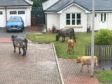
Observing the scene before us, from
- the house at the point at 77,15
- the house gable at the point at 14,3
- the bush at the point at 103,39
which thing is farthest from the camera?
the house gable at the point at 14,3

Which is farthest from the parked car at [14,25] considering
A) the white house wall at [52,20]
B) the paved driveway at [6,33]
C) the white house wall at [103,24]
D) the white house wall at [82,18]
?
the white house wall at [103,24]

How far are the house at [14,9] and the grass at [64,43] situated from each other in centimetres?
641

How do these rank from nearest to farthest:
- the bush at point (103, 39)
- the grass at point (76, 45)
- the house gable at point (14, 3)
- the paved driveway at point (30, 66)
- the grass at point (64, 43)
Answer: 1. the paved driveway at point (30, 66)
2. the grass at point (76, 45)
3. the bush at point (103, 39)
4. the grass at point (64, 43)
5. the house gable at point (14, 3)

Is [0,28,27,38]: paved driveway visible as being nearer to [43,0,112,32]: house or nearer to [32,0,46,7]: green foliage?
[43,0,112,32]: house

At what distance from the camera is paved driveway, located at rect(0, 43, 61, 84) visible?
2570 centimetres

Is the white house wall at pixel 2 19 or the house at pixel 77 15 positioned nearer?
the house at pixel 77 15

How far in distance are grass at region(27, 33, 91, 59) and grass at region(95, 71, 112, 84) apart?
5502 millimetres

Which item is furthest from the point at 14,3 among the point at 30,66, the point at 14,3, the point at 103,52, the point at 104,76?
the point at 104,76

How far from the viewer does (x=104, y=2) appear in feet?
162

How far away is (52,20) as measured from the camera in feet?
158

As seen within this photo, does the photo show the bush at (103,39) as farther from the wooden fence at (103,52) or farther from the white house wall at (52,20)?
the white house wall at (52,20)

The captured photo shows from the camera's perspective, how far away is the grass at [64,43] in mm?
33250

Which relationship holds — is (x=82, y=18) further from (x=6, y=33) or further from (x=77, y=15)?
(x=6, y=33)

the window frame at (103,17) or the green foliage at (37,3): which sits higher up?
the green foliage at (37,3)
